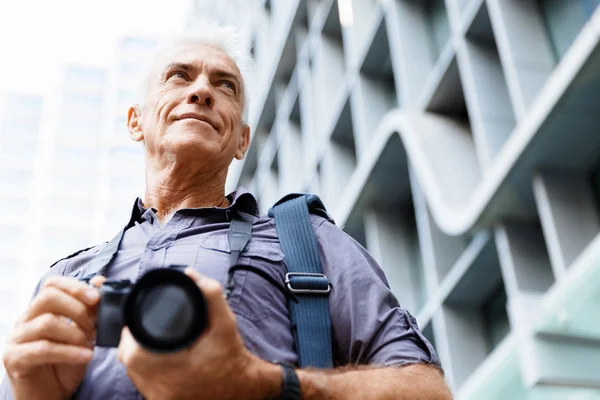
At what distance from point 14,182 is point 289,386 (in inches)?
2738

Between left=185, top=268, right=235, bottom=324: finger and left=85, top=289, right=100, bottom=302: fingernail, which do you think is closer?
left=185, top=268, right=235, bottom=324: finger

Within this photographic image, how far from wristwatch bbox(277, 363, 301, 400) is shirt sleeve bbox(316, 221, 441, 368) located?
0.45 meters

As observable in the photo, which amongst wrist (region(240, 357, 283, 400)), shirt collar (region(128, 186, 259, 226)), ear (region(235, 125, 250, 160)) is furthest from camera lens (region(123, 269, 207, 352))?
ear (region(235, 125, 250, 160))

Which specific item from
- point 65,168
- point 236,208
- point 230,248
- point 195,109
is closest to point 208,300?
point 230,248

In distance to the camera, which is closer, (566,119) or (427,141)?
(566,119)

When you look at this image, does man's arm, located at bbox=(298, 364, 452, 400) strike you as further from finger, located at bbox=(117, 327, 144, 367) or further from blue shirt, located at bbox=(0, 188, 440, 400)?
finger, located at bbox=(117, 327, 144, 367)

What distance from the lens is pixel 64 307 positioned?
65.4 inches

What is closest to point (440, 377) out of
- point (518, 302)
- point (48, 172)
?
point (518, 302)

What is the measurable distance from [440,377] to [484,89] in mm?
7880

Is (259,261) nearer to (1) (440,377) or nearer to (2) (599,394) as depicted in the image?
(1) (440,377)

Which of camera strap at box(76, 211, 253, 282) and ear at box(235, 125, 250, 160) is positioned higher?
ear at box(235, 125, 250, 160)

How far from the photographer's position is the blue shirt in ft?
6.75

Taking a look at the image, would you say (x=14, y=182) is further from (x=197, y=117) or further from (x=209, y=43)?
(x=197, y=117)

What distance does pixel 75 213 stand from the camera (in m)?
66.9
